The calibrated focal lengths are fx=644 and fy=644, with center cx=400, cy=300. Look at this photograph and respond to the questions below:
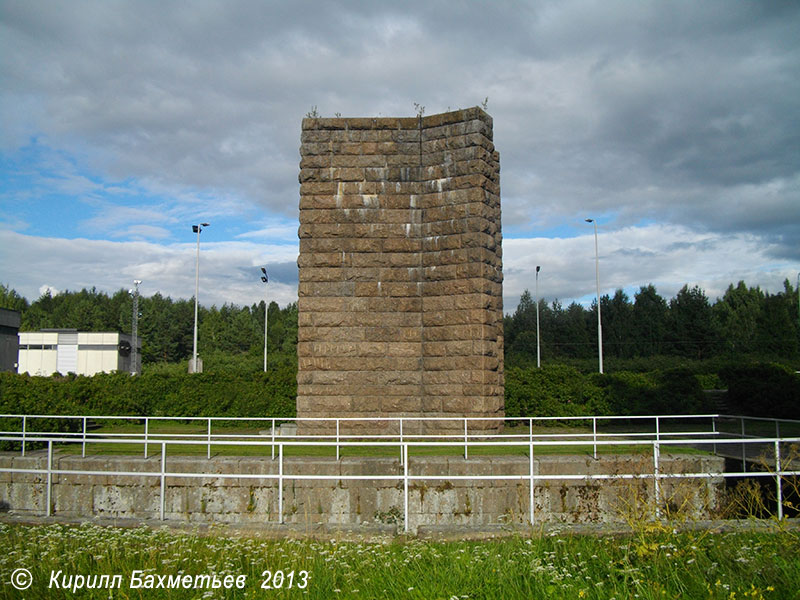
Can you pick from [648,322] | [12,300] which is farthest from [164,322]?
[648,322]

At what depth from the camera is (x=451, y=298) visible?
47.1 ft

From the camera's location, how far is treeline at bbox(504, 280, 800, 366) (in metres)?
58.8

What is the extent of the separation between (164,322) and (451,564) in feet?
324

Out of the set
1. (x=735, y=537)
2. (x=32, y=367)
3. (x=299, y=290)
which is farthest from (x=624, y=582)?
(x=32, y=367)

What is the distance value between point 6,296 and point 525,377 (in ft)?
374

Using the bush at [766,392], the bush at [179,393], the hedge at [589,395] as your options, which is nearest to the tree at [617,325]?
the bush at [766,392]

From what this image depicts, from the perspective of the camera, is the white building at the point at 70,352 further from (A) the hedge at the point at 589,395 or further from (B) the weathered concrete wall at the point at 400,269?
(B) the weathered concrete wall at the point at 400,269

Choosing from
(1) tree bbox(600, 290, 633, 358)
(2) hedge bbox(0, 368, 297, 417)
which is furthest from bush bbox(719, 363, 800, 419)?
(1) tree bbox(600, 290, 633, 358)

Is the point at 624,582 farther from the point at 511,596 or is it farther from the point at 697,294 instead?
the point at 697,294

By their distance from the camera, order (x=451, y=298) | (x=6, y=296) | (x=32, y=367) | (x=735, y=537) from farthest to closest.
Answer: (x=6, y=296)
(x=32, y=367)
(x=451, y=298)
(x=735, y=537)

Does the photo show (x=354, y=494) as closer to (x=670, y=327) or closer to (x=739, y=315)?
(x=670, y=327)

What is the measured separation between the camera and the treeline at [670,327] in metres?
58.8

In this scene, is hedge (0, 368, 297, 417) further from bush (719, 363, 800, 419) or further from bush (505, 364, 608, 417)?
bush (719, 363, 800, 419)

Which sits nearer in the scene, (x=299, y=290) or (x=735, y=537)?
(x=735, y=537)
